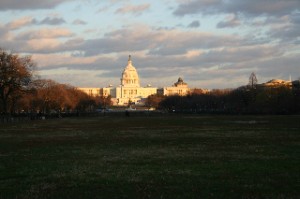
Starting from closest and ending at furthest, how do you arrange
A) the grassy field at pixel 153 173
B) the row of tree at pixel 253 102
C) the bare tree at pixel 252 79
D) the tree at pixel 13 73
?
1. the grassy field at pixel 153 173
2. the tree at pixel 13 73
3. the row of tree at pixel 253 102
4. the bare tree at pixel 252 79

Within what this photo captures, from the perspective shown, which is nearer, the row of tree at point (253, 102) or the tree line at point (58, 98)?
the tree line at point (58, 98)

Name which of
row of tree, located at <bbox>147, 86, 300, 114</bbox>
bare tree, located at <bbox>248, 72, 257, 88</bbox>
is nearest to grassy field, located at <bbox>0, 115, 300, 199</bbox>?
row of tree, located at <bbox>147, 86, 300, 114</bbox>

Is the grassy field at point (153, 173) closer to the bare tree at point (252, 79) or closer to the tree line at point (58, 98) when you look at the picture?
the tree line at point (58, 98)

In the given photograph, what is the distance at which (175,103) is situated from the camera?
18775 centimetres

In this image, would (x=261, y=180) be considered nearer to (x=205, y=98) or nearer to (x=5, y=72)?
(x=5, y=72)

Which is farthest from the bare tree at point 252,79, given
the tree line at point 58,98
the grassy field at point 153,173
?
the grassy field at point 153,173

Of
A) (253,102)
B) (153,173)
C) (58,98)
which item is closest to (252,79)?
(253,102)

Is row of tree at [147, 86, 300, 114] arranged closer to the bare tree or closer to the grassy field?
the bare tree

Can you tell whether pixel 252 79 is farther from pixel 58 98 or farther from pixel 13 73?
pixel 13 73

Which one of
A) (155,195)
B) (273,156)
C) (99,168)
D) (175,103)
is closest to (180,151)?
(273,156)

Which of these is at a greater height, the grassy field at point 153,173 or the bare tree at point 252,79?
the bare tree at point 252,79

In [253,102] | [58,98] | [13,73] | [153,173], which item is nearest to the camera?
[153,173]

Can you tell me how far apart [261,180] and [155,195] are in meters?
3.57

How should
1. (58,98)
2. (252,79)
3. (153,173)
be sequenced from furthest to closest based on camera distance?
1. (252,79)
2. (58,98)
3. (153,173)
